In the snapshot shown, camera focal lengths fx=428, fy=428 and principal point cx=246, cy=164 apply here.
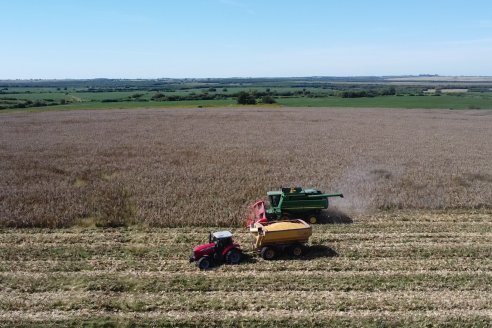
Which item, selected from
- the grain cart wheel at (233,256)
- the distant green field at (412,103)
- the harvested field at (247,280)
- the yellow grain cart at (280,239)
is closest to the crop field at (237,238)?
the harvested field at (247,280)

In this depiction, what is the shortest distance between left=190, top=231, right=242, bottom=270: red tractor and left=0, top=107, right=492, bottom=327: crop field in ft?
0.87

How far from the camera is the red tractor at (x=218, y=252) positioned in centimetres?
1063

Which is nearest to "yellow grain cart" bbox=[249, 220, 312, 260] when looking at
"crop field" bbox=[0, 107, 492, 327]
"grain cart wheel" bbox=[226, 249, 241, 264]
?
"crop field" bbox=[0, 107, 492, 327]

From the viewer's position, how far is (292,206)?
13.8 meters

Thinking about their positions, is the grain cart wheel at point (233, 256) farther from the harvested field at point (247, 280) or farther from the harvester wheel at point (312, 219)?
the harvester wheel at point (312, 219)

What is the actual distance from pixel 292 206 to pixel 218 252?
376cm

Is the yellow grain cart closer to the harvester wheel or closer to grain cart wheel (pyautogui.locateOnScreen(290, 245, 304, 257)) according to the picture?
grain cart wheel (pyautogui.locateOnScreen(290, 245, 304, 257))

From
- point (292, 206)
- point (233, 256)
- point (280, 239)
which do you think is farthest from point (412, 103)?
point (233, 256)

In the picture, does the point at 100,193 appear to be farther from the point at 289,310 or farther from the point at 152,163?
the point at 289,310

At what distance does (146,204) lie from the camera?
51.3ft

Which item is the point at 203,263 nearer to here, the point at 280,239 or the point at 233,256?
the point at 233,256

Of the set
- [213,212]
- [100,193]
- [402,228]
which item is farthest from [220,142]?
[402,228]

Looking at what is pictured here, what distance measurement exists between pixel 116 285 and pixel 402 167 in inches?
702

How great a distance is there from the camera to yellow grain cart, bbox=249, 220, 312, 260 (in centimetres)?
1120
